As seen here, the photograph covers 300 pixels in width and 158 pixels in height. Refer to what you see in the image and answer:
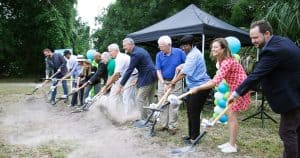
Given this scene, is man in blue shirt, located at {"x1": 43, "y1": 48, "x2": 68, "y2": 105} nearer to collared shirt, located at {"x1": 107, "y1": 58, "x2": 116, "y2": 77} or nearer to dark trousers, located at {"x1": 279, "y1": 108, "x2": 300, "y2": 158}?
collared shirt, located at {"x1": 107, "y1": 58, "x2": 116, "y2": 77}

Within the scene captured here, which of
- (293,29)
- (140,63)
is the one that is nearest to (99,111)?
(140,63)

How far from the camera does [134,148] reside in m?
5.60

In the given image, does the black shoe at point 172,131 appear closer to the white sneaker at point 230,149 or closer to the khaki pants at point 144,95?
the khaki pants at point 144,95

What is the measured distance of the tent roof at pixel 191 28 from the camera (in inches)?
365

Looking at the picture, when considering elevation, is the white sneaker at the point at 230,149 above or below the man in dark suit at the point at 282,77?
below

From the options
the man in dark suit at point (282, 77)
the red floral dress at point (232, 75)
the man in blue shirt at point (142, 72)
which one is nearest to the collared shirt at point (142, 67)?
the man in blue shirt at point (142, 72)

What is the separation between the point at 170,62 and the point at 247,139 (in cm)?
169

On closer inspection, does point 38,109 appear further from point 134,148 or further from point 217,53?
point 217,53

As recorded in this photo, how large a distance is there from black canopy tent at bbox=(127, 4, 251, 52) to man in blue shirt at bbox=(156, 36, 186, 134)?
96.7 inches

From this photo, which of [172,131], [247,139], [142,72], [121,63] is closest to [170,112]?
[172,131]

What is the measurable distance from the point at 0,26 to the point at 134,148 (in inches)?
789

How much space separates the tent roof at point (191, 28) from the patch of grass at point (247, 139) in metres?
2.18

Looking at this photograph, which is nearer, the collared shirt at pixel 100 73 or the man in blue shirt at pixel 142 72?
the man in blue shirt at pixel 142 72

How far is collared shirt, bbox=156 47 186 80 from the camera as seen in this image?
22.1 feet
